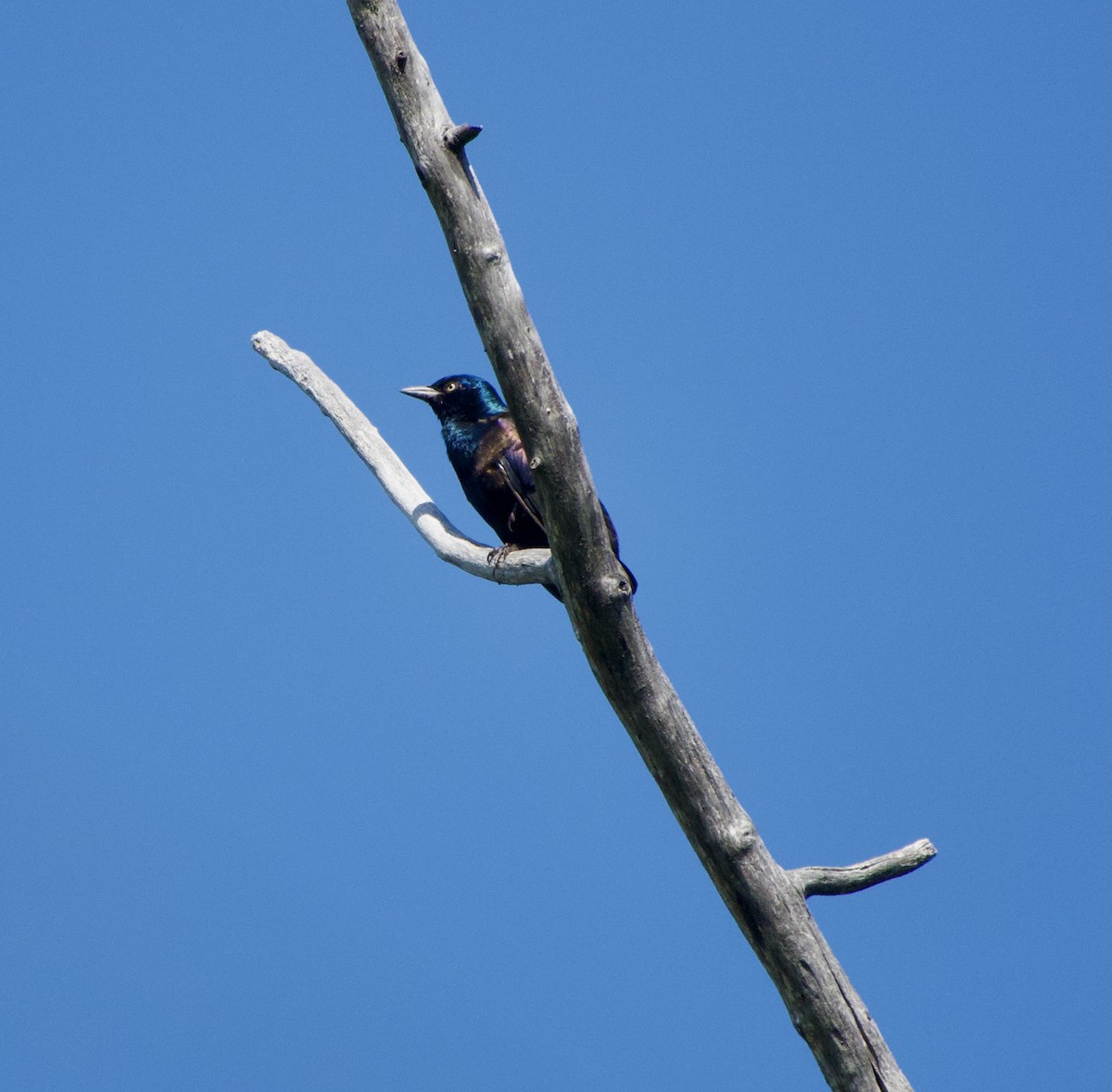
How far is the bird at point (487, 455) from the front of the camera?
446 cm

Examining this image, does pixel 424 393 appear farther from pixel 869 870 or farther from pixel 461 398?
pixel 869 870

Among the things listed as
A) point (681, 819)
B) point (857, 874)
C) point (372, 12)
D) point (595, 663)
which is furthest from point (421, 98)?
point (857, 874)

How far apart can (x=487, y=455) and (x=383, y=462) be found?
0.63 m

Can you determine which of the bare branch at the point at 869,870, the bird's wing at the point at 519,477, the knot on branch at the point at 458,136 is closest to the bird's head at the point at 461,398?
the bird's wing at the point at 519,477

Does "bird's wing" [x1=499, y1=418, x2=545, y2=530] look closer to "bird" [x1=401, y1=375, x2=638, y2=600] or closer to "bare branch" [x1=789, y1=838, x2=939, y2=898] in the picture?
"bird" [x1=401, y1=375, x2=638, y2=600]

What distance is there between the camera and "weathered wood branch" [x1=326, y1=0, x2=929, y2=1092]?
2.64 meters

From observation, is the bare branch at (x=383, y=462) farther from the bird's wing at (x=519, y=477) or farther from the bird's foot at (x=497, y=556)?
the bird's wing at (x=519, y=477)

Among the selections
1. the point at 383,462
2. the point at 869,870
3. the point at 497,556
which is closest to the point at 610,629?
the point at 497,556

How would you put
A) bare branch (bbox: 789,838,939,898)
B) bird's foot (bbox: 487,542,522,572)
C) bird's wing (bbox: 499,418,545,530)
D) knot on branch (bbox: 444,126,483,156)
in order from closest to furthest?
knot on branch (bbox: 444,126,483,156)
bare branch (bbox: 789,838,939,898)
bird's foot (bbox: 487,542,522,572)
bird's wing (bbox: 499,418,545,530)

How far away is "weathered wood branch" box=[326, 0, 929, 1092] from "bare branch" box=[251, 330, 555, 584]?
63 centimetres

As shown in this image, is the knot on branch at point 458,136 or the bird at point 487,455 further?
the bird at point 487,455

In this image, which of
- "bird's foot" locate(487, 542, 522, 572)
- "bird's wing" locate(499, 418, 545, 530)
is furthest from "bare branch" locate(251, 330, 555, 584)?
"bird's wing" locate(499, 418, 545, 530)

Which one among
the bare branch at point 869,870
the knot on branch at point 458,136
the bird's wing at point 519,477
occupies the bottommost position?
the bare branch at point 869,870

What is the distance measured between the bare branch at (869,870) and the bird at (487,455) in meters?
1.68
